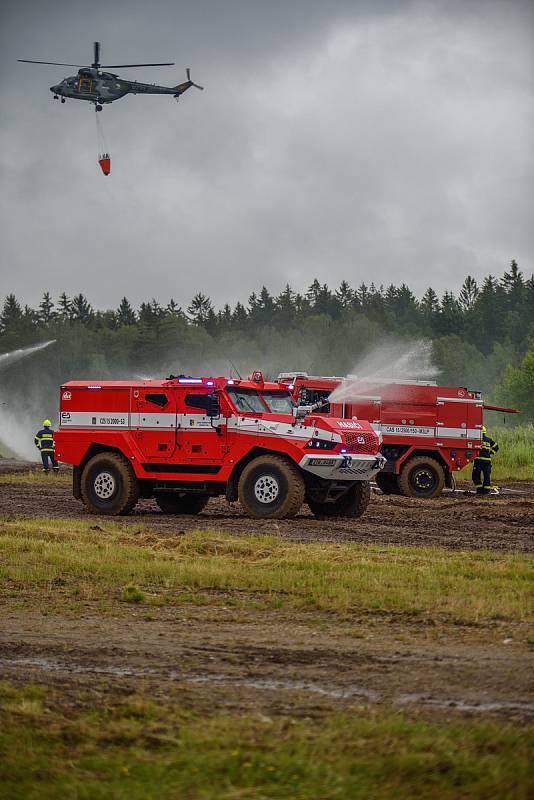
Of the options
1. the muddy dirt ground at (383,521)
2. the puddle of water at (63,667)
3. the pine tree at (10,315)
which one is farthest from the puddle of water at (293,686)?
the pine tree at (10,315)

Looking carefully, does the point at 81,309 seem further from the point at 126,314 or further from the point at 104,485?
the point at 104,485

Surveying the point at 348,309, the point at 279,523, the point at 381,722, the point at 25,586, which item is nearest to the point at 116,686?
the point at 381,722

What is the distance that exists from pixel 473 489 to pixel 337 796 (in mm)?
23169

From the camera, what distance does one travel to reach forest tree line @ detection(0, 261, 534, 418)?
90.6 metres

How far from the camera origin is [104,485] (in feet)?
63.3

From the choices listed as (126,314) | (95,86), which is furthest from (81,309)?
(95,86)

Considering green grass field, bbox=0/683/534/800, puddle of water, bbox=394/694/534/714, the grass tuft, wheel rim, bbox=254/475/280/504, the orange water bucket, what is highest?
the orange water bucket

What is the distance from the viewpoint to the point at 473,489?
27.2m

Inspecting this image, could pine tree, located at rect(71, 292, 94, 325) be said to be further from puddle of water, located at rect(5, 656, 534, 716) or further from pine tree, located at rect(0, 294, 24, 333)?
puddle of water, located at rect(5, 656, 534, 716)

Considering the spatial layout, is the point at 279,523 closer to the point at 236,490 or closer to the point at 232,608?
the point at 236,490

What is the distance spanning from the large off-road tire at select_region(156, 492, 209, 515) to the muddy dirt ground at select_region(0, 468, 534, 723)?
10.4m

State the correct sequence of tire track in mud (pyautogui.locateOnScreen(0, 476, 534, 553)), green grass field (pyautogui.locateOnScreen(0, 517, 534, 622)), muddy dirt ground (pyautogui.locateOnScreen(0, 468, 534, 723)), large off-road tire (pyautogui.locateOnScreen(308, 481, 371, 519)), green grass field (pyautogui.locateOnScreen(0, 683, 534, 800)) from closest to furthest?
1. green grass field (pyautogui.locateOnScreen(0, 683, 534, 800))
2. muddy dirt ground (pyautogui.locateOnScreen(0, 468, 534, 723))
3. green grass field (pyautogui.locateOnScreen(0, 517, 534, 622))
4. tire track in mud (pyautogui.locateOnScreen(0, 476, 534, 553))
5. large off-road tire (pyautogui.locateOnScreen(308, 481, 371, 519))

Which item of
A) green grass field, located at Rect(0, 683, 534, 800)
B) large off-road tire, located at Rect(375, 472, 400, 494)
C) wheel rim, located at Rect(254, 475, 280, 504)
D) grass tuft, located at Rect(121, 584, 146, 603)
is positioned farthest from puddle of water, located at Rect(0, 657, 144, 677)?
large off-road tire, located at Rect(375, 472, 400, 494)

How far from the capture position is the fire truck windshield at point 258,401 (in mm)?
18406
